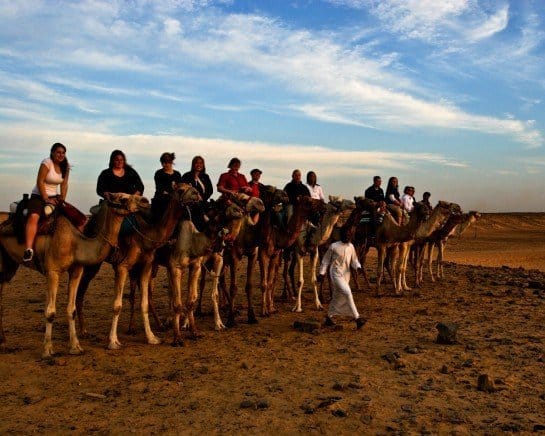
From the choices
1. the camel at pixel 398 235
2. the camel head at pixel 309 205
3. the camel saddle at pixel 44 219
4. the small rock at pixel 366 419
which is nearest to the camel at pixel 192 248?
the camel saddle at pixel 44 219

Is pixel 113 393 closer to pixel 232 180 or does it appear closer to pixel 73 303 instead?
pixel 73 303

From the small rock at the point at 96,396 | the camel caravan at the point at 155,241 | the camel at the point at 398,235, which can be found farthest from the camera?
the camel at the point at 398,235

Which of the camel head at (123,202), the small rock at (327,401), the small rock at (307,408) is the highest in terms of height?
the camel head at (123,202)

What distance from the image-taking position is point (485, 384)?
25.1ft

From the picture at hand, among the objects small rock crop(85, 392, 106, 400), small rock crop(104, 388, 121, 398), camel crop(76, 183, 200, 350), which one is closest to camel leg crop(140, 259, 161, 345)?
camel crop(76, 183, 200, 350)

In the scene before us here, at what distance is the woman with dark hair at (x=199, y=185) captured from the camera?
1093 cm

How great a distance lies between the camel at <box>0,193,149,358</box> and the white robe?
4.59 meters

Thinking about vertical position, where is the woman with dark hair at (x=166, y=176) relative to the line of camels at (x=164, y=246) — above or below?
above

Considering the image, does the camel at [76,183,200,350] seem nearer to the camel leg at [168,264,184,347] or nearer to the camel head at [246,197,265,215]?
the camel leg at [168,264,184,347]

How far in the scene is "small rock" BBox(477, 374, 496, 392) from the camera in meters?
7.62

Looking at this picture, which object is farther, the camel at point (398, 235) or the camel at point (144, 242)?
the camel at point (398, 235)

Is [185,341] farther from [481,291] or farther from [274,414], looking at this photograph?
[481,291]

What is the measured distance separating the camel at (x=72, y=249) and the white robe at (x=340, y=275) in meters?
4.59

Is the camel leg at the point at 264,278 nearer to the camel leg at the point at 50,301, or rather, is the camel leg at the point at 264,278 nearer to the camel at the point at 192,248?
the camel at the point at 192,248
